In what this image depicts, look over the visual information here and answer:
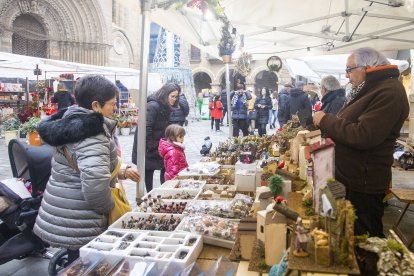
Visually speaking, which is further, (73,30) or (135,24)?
(135,24)

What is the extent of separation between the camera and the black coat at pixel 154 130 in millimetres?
4531

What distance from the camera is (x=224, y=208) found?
237 centimetres

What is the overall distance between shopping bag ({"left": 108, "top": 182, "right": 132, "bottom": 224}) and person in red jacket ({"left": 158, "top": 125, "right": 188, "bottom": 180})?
159 cm

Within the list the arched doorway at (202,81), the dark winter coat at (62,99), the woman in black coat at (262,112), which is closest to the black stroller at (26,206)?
the dark winter coat at (62,99)

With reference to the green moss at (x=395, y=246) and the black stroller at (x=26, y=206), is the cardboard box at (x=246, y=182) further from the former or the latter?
the green moss at (x=395, y=246)

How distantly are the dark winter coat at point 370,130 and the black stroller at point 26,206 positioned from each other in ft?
6.68

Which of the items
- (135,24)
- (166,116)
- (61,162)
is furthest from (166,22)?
(135,24)

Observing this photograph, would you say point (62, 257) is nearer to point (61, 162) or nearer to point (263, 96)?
point (61, 162)

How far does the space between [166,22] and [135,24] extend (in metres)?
20.6

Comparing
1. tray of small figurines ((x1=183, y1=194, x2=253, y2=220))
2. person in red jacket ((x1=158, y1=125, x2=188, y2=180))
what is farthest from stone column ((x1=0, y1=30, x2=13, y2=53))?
tray of small figurines ((x1=183, y1=194, x2=253, y2=220))

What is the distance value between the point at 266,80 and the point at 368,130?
1127 inches

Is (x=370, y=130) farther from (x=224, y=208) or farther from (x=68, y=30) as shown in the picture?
(x=68, y=30)

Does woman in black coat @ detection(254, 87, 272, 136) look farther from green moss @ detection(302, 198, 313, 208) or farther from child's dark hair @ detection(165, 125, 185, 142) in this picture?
green moss @ detection(302, 198, 313, 208)

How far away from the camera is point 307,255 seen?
124 cm
